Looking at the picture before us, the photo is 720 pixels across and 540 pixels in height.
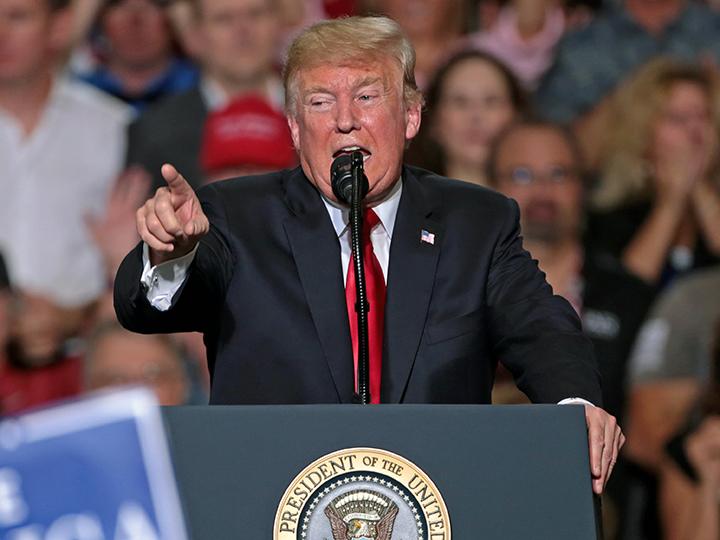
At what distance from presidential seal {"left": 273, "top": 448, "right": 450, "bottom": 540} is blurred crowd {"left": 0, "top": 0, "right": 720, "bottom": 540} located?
10.1 ft

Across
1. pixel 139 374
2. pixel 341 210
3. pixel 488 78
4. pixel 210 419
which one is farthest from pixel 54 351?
pixel 210 419

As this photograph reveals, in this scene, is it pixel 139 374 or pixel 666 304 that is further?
pixel 666 304

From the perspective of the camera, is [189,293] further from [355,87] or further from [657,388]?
[657,388]

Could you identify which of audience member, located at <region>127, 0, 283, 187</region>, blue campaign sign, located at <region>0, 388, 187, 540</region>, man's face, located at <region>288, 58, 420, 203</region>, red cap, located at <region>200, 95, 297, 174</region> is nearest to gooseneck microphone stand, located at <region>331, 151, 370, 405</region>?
man's face, located at <region>288, 58, 420, 203</region>

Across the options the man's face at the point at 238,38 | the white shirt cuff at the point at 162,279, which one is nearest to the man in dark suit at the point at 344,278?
the white shirt cuff at the point at 162,279

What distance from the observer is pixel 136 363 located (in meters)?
5.06

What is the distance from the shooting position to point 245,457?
1.90 metres

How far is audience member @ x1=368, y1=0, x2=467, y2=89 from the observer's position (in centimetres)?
562

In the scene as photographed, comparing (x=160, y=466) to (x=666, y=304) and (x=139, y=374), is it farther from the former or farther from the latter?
(x=666, y=304)

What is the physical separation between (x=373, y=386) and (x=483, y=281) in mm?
270

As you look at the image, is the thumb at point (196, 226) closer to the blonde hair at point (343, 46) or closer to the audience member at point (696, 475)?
the blonde hair at point (343, 46)

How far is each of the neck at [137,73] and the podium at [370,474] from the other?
3.74 metres

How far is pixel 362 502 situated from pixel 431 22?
4002 mm

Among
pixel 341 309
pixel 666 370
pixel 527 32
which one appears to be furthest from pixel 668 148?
pixel 341 309
